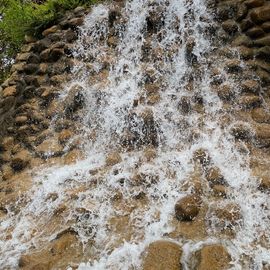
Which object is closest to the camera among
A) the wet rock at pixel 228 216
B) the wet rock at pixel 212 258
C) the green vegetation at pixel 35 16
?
the wet rock at pixel 212 258

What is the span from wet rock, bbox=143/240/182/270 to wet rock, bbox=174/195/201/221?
0.47m

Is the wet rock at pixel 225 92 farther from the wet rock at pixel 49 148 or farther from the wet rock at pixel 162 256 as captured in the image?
the wet rock at pixel 162 256

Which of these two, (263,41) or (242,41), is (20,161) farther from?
(263,41)

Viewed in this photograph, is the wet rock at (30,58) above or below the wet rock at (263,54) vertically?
above

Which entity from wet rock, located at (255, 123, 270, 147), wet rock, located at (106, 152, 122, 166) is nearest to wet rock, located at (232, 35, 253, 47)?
wet rock, located at (255, 123, 270, 147)

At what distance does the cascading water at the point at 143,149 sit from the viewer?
187 inches

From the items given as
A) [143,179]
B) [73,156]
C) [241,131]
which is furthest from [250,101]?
[73,156]

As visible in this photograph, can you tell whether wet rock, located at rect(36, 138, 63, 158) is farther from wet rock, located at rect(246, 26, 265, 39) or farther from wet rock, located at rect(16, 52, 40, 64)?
wet rock, located at rect(246, 26, 265, 39)

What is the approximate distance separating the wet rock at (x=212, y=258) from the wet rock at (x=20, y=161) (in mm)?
3303

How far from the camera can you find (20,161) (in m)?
6.61

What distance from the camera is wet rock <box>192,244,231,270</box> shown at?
4.15 m

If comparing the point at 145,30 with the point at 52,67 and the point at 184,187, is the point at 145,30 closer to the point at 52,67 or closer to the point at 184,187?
the point at 52,67

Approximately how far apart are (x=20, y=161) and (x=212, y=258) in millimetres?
3564

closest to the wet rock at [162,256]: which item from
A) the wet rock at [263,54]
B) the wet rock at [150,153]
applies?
the wet rock at [150,153]
